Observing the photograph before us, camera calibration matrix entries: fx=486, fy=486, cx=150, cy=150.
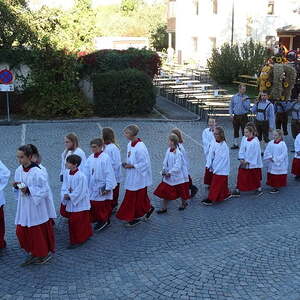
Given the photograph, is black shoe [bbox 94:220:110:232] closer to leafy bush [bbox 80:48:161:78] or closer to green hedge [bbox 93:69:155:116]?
green hedge [bbox 93:69:155:116]

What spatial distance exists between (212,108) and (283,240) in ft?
43.1

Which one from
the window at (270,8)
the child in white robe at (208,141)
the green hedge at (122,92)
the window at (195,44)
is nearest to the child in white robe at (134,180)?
the child in white robe at (208,141)

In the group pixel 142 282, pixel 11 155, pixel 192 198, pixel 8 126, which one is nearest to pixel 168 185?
pixel 192 198

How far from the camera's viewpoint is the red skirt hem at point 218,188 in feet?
30.3

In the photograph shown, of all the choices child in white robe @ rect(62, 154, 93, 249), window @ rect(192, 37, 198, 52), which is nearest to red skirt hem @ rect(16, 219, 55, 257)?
A: child in white robe @ rect(62, 154, 93, 249)

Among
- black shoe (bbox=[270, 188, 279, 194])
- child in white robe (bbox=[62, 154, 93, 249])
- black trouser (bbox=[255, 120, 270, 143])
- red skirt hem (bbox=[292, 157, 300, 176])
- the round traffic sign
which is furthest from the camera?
the round traffic sign

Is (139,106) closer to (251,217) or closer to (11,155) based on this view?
(11,155)

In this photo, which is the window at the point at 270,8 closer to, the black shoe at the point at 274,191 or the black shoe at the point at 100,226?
the black shoe at the point at 274,191

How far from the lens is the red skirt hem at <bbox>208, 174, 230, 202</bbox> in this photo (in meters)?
9.24

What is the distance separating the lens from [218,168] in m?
9.26

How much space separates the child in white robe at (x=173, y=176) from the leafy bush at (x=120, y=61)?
1246 centimetres

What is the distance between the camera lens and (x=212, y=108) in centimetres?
2019

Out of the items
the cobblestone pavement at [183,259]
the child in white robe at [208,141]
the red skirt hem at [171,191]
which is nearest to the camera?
the cobblestone pavement at [183,259]

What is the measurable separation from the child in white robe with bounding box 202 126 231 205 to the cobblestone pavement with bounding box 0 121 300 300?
212mm
